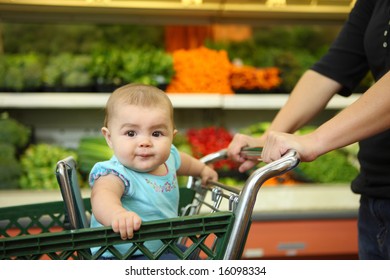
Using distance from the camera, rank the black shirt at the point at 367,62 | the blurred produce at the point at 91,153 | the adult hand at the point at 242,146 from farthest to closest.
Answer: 1. the blurred produce at the point at 91,153
2. the adult hand at the point at 242,146
3. the black shirt at the point at 367,62

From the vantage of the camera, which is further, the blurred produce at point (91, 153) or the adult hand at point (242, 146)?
the blurred produce at point (91, 153)

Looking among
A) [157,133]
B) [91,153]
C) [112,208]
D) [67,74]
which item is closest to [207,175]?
[157,133]

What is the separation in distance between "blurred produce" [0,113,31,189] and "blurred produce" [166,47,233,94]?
0.96 m

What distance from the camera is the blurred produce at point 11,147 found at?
9.77ft

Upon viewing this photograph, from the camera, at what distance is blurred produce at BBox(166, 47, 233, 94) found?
3236mm

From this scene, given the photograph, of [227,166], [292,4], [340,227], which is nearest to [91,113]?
[227,166]

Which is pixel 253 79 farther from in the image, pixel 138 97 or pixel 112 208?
pixel 112 208

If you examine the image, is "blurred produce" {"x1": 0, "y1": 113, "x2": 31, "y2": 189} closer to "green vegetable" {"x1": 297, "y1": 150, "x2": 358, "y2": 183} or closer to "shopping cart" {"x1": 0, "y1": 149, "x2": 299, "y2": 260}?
"green vegetable" {"x1": 297, "y1": 150, "x2": 358, "y2": 183}

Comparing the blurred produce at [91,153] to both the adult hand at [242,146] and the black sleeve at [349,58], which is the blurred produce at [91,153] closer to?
the adult hand at [242,146]

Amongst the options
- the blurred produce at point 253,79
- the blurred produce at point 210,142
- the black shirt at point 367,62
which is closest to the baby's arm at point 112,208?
the black shirt at point 367,62

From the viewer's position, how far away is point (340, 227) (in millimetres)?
3031

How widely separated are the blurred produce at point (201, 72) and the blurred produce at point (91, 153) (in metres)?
0.60

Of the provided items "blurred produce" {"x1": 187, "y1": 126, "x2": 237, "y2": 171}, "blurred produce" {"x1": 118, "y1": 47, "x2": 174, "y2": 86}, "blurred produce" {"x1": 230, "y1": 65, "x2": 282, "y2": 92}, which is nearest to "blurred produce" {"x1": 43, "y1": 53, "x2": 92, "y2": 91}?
"blurred produce" {"x1": 118, "y1": 47, "x2": 174, "y2": 86}
